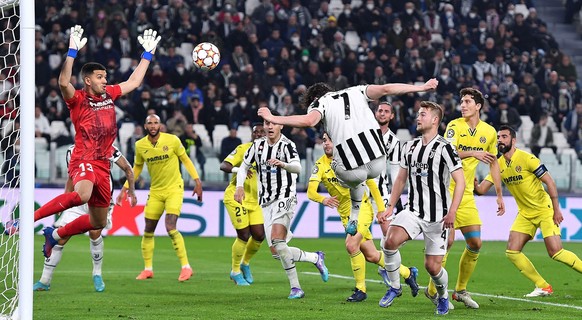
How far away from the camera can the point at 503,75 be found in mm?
25578

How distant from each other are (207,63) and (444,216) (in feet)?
11.8

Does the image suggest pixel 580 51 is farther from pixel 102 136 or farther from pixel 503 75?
pixel 102 136

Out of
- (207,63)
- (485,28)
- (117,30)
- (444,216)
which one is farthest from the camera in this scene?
(485,28)

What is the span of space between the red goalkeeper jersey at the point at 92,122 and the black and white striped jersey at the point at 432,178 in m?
2.97

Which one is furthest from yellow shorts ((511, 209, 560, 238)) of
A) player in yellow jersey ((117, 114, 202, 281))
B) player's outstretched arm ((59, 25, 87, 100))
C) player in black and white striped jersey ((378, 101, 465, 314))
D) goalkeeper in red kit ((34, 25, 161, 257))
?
player's outstretched arm ((59, 25, 87, 100))

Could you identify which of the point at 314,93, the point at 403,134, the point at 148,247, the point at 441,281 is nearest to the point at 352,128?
the point at 314,93

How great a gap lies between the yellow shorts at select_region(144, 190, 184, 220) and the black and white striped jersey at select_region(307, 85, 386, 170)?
4.78 m

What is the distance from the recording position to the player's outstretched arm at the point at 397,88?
348 inches

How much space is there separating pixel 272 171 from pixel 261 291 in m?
1.44

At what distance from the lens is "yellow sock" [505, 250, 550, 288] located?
11695 mm

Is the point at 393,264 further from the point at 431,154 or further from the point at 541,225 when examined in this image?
the point at 541,225

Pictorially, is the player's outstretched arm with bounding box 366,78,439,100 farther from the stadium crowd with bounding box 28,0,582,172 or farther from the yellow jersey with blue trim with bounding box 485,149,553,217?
the stadium crowd with bounding box 28,0,582,172

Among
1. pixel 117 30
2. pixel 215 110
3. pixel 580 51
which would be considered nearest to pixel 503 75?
pixel 580 51

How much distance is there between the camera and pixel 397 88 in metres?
9.09
